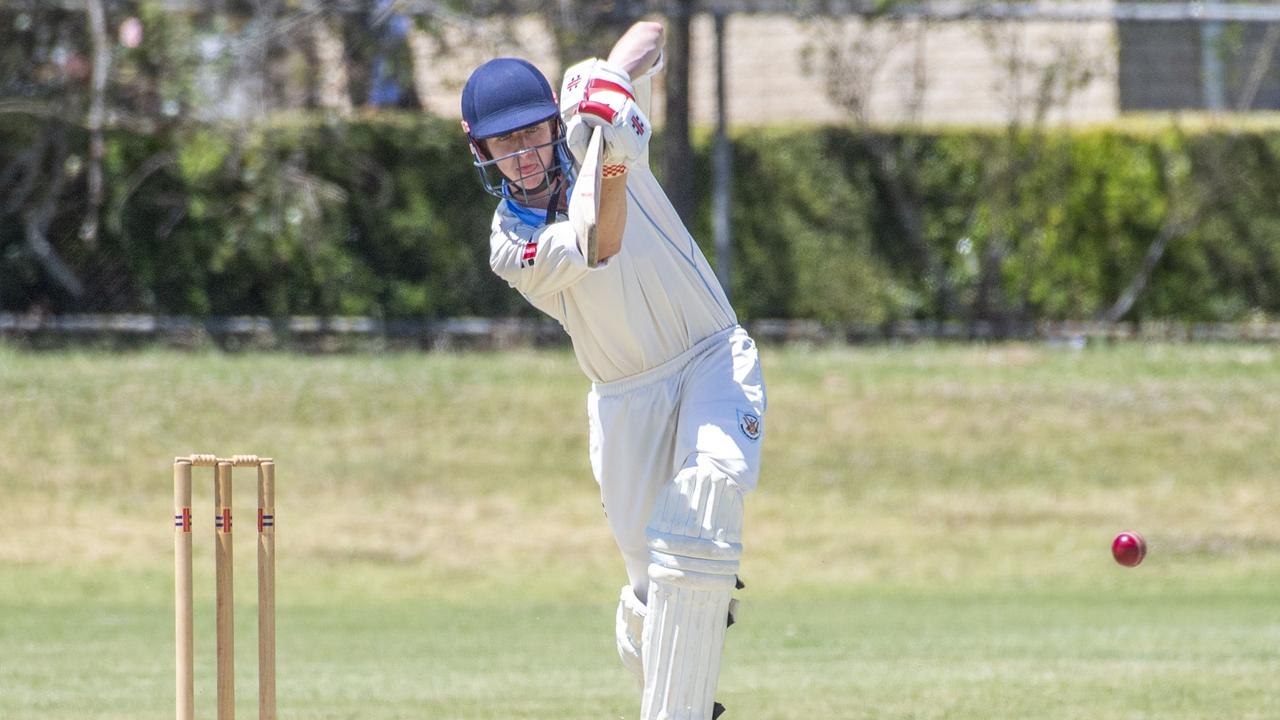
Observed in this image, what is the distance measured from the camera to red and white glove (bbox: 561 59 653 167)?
462cm

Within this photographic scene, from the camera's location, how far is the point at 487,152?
4969 mm

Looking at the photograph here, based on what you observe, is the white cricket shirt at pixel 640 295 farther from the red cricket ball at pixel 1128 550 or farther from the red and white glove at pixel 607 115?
the red cricket ball at pixel 1128 550

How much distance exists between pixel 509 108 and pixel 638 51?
397 millimetres

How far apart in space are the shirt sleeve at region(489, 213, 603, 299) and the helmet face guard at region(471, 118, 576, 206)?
87mm

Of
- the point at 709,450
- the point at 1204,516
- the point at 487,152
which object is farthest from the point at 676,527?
the point at 1204,516

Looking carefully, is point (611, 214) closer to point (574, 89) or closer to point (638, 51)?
point (574, 89)

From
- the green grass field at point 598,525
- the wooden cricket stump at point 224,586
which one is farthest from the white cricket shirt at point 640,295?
the green grass field at point 598,525

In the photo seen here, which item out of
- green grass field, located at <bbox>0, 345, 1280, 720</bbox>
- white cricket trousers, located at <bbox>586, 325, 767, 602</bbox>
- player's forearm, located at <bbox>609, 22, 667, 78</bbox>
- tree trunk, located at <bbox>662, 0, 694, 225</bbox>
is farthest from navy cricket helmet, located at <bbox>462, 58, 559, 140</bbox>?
tree trunk, located at <bbox>662, 0, 694, 225</bbox>

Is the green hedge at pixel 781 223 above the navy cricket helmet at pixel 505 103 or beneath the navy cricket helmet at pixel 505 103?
beneath

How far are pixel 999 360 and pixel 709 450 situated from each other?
9405mm

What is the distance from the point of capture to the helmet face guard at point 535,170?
494 centimetres

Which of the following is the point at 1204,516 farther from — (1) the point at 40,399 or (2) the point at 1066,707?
(1) the point at 40,399

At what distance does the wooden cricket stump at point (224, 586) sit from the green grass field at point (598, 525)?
2.20 meters

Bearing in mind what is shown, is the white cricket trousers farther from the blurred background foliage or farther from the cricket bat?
the blurred background foliage
